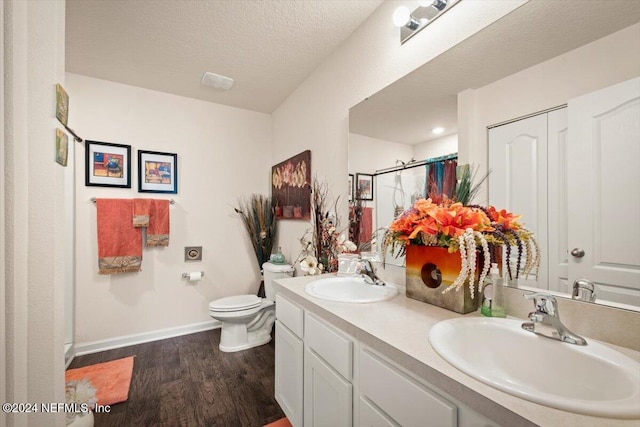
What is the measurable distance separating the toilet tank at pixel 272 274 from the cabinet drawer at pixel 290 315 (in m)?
1.06

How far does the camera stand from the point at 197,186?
2914 mm

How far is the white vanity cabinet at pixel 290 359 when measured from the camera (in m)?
1.36

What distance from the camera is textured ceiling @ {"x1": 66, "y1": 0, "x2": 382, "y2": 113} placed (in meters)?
1.71

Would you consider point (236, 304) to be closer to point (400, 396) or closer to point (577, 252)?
point (400, 396)

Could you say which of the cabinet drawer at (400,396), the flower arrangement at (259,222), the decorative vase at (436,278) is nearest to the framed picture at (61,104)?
the cabinet drawer at (400,396)

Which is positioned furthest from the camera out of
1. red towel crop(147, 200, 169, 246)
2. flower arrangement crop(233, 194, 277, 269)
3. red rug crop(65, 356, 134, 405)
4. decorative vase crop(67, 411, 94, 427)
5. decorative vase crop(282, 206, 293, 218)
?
flower arrangement crop(233, 194, 277, 269)

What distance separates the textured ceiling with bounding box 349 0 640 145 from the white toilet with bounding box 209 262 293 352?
173 cm

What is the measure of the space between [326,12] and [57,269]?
193 cm

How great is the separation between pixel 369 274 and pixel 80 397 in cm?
156

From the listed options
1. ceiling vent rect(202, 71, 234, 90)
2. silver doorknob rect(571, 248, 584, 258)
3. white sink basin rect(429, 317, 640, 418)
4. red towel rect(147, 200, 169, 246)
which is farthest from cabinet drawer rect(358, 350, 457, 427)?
ceiling vent rect(202, 71, 234, 90)

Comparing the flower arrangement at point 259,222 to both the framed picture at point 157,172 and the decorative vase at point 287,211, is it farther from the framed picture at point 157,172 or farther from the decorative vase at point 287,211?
the framed picture at point 157,172

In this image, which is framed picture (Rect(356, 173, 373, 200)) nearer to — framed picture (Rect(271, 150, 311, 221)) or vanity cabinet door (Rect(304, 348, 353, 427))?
framed picture (Rect(271, 150, 311, 221))

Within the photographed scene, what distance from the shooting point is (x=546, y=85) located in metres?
0.98

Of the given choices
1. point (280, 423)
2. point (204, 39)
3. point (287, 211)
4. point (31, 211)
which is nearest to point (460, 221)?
point (31, 211)
